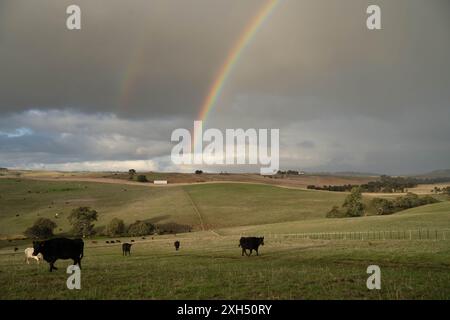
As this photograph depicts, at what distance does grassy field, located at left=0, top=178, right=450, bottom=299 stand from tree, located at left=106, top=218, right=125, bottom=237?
8710 millimetres

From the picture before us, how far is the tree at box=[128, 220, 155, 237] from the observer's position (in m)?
86.1

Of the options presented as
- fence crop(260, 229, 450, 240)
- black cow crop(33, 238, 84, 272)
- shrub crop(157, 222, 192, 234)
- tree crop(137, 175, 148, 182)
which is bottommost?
shrub crop(157, 222, 192, 234)

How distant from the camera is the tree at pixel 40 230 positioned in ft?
269

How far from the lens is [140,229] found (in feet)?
285

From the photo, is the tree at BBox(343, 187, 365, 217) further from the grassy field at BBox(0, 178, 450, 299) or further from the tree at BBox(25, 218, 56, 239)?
the tree at BBox(25, 218, 56, 239)

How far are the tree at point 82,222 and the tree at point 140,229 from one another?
8309mm

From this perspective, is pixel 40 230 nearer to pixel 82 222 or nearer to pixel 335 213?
pixel 82 222

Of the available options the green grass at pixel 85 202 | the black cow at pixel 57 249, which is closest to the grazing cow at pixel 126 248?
the black cow at pixel 57 249

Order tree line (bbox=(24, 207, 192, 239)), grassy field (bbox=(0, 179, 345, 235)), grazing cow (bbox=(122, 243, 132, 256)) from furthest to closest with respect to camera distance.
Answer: grassy field (bbox=(0, 179, 345, 235)), tree line (bbox=(24, 207, 192, 239)), grazing cow (bbox=(122, 243, 132, 256))

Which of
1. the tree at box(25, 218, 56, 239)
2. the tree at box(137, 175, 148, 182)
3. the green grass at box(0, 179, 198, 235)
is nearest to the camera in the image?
the tree at box(25, 218, 56, 239)

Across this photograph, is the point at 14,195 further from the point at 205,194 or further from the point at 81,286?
the point at 81,286

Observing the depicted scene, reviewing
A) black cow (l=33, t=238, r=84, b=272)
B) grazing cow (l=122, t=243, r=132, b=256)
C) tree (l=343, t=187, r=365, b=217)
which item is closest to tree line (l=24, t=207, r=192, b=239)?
tree (l=343, t=187, r=365, b=217)

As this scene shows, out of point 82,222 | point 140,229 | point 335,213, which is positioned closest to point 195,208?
point 140,229
